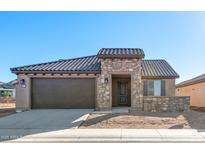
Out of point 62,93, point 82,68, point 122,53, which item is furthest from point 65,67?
point 122,53

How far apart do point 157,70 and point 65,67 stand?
7.95 meters

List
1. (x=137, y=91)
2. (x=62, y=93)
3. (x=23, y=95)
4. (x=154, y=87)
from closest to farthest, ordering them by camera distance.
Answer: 1. (x=137, y=91)
2. (x=23, y=95)
3. (x=62, y=93)
4. (x=154, y=87)

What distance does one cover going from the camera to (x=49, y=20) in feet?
40.5

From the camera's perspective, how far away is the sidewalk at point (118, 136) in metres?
6.66

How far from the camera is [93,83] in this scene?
49.8ft

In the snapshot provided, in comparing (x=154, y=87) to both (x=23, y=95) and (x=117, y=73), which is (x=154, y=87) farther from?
(x=23, y=95)

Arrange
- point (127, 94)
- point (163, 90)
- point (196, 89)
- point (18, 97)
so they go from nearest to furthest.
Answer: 1. point (18, 97)
2. point (163, 90)
3. point (127, 94)
4. point (196, 89)

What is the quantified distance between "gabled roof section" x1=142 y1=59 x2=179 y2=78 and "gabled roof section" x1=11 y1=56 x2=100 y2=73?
14.4 feet

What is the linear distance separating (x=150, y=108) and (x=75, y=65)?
22.9 feet

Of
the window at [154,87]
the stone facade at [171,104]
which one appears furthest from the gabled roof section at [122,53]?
the stone facade at [171,104]

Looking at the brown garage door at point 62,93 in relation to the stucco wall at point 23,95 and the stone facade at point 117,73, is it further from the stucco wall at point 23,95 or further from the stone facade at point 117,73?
the stone facade at point 117,73

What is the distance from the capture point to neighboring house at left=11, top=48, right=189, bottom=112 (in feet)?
46.1
